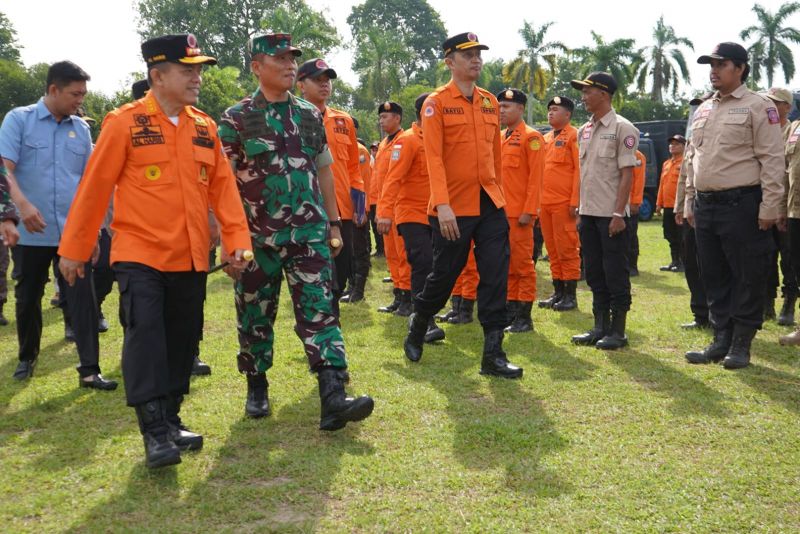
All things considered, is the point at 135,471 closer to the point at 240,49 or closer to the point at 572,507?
the point at 572,507

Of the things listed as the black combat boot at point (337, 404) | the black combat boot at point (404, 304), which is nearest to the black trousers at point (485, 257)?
the black combat boot at point (337, 404)

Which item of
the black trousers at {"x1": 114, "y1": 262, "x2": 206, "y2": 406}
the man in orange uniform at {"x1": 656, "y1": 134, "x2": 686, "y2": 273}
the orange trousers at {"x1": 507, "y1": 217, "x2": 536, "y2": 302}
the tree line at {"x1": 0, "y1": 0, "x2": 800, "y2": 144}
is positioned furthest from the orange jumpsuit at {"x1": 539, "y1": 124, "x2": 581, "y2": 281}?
the tree line at {"x1": 0, "y1": 0, "x2": 800, "y2": 144}

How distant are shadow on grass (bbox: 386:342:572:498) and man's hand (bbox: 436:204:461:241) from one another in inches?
41.6

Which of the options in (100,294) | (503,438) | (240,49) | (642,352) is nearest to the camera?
(503,438)

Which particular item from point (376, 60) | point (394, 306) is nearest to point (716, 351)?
point (394, 306)

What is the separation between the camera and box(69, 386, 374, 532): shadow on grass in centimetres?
A: 314

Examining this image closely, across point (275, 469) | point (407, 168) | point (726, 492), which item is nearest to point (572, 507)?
point (726, 492)

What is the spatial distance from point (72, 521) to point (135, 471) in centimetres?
56

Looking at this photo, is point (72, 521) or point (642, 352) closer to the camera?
point (72, 521)

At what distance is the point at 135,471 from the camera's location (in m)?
3.70

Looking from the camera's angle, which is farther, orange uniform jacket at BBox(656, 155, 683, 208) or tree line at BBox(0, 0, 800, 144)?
tree line at BBox(0, 0, 800, 144)

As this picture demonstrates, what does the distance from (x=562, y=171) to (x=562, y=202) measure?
35cm

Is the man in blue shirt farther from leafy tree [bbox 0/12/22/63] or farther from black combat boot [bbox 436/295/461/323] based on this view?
leafy tree [bbox 0/12/22/63]

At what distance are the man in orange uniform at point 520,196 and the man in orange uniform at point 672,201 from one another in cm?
547
